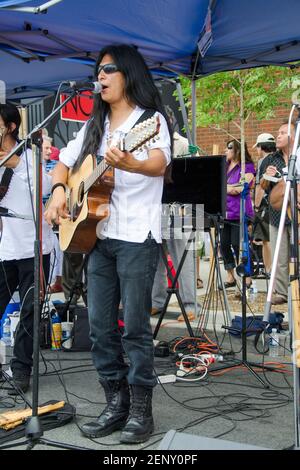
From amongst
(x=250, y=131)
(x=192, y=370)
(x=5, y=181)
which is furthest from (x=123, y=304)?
(x=250, y=131)

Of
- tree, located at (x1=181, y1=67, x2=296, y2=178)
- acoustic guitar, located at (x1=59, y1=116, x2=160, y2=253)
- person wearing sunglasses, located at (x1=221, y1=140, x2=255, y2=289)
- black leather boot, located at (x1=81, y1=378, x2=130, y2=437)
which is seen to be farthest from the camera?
tree, located at (x1=181, y1=67, x2=296, y2=178)

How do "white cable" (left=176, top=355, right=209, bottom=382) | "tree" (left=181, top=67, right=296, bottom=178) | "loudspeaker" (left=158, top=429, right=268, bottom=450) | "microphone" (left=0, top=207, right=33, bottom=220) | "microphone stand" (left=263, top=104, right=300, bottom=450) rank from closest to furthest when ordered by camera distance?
"loudspeaker" (left=158, top=429, right=268, bottom=450)
"microphone stand" (left=263, top=104, right=300, bottom=450)
"microphone" (left=0, top=207, right=33, bottom=220)
"white cable" (left=176, top=355, right=209, bottom=382)
"tree" (left=181, top=67, right=296, bottom=178)

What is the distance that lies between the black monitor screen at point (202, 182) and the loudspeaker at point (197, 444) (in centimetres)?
356

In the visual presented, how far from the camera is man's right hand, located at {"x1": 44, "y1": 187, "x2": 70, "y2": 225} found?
11.3 feet

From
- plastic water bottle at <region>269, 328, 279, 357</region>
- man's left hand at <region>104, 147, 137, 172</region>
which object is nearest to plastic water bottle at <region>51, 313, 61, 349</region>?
plastic water bottle at <region>269, 328, 279, 357</region>

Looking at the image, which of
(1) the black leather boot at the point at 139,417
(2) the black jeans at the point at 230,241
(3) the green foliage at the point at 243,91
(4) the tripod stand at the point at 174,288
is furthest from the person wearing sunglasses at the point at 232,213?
(1) the black leather boot at the point at 139,417

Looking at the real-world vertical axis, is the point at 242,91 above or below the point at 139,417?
above

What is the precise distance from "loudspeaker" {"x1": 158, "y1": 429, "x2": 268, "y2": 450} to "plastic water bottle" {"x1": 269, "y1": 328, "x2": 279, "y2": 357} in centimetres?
335

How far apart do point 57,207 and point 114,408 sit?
119cm

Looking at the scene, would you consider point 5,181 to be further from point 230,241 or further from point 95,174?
point 230,241

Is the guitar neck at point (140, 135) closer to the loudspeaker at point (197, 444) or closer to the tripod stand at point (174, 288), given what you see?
the loudspeaker at point (197, 444)

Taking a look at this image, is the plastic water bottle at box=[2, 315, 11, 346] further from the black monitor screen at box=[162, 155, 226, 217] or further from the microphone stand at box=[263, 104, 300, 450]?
the microphone stand at box=[263, 104, 300, 450]

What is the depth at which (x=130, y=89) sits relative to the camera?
10.9 ft
